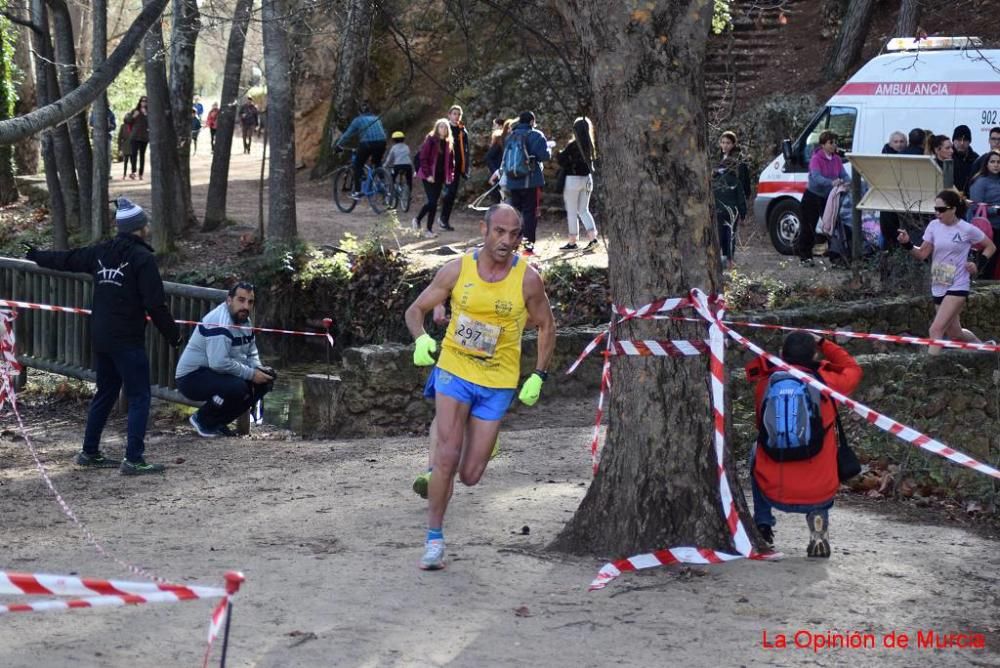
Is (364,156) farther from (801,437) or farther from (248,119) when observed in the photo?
(248,119)

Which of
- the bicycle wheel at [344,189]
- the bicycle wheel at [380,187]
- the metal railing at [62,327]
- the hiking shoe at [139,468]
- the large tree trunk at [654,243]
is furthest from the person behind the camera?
the bicycle wheel at [344,189]

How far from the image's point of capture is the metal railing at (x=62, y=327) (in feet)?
40.5

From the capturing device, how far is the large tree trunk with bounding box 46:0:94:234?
1705cm

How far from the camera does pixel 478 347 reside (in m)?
6.92

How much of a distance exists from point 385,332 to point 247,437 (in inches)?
197

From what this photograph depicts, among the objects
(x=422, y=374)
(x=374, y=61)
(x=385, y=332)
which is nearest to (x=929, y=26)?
(x=374, y=61)

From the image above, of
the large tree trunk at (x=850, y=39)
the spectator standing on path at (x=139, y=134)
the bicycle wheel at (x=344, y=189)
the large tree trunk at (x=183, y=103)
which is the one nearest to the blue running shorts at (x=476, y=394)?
the large tree trunk at (x=183, y=103)

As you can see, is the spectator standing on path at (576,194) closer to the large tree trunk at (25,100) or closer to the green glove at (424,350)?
the green glove at (424,350)

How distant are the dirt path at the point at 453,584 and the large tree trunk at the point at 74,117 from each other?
8.91 m

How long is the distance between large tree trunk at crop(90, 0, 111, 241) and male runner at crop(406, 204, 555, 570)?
1197 cm

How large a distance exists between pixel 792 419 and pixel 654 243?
1.07 meters

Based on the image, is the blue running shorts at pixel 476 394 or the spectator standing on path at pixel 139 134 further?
the spectator standing on path at pixel 139 134

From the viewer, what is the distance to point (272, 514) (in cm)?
838

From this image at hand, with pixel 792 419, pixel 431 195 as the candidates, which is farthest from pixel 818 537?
pixel 431 195
